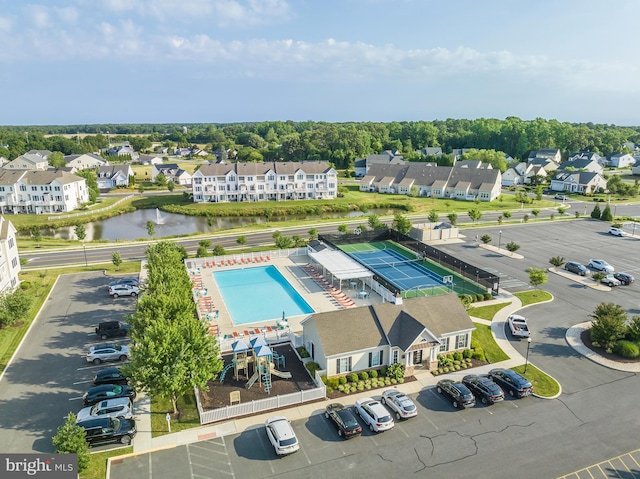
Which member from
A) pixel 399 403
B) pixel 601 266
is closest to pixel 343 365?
pixel 399 403

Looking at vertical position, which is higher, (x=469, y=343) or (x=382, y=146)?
(x=382, y=146)

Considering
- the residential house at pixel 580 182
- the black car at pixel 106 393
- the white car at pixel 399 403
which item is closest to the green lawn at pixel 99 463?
the black car at pixel 106 393

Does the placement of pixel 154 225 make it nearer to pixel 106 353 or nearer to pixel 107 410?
pixel 106 353

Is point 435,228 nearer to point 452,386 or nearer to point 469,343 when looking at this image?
point 469,343

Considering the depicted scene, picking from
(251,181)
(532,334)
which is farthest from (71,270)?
(251,181)

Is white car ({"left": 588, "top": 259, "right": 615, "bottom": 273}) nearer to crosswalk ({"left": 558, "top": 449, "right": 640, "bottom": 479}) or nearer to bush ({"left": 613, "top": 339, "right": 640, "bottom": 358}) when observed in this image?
bush ({"left": 613, "top": 339, "right": 640, "bottom": 358})

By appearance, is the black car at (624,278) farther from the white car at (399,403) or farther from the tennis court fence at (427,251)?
the white car at (399,403)
